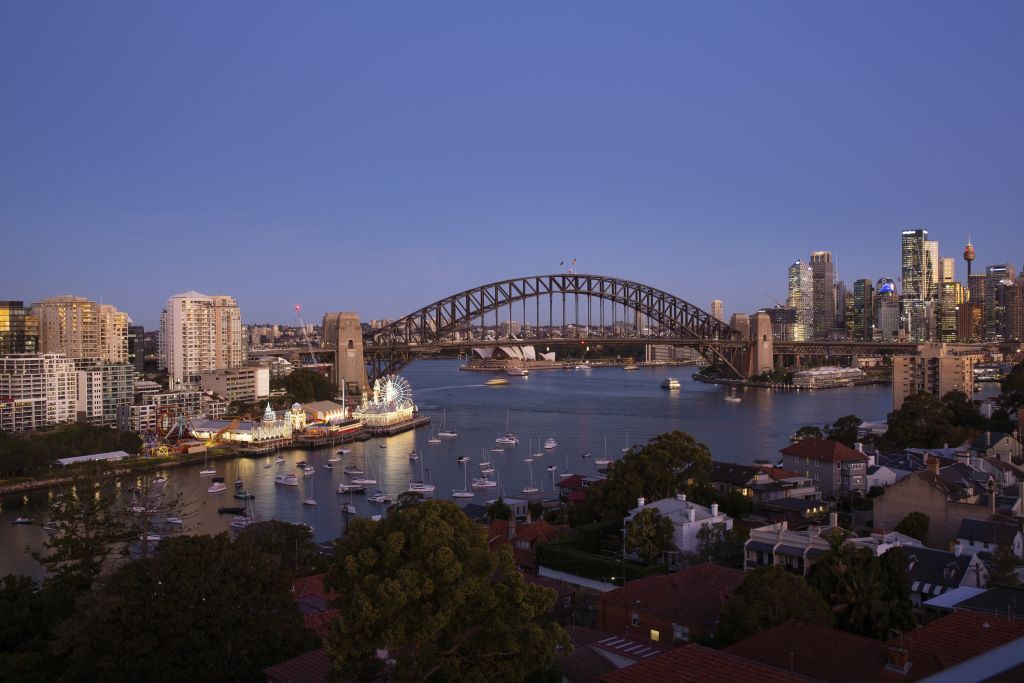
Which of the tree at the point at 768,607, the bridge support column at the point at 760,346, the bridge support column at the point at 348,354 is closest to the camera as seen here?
the tree at the point at 768,607

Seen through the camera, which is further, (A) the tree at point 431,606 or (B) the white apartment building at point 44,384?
(B) the white apartment building at point 44,384

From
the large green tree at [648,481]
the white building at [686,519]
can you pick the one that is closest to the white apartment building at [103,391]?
the large green tree at [648,481]

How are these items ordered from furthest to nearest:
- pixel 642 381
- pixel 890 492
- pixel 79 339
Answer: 1. pixel 642 381
2. pixel 79 339
3. pixel 890 492

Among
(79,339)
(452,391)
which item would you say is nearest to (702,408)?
(452,391)

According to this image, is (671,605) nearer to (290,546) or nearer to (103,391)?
(290,546)

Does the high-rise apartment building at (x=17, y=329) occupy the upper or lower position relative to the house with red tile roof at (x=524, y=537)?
upper

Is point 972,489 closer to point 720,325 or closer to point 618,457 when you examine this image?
point 618,457

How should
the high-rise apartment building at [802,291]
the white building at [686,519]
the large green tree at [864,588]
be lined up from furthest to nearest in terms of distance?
the high-rise apartment building at [802,291] < the white building at [686,519] < the large green tree at [864,588]

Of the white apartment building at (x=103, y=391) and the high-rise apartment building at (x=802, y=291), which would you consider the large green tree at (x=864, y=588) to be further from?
the high-rise apartment building at (x=802, y=291)
